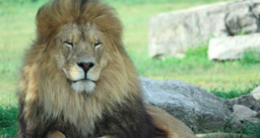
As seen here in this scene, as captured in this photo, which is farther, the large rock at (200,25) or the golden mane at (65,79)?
the large rock at (200,25)

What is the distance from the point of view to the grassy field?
6695 millimetres

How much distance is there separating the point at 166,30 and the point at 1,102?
6.39 m

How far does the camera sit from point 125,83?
374 centimetres

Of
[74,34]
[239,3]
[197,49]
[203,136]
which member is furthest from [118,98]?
[239,3]

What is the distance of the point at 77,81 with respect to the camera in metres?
3.50

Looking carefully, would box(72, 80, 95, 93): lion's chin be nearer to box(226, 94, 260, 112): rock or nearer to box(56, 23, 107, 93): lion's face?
box(56, 23, 107, 93): lion's face

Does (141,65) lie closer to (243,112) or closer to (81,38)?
(243,112)

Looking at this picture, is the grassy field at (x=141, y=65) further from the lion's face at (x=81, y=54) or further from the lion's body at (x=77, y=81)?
the lion's face at (x=81, y=54)

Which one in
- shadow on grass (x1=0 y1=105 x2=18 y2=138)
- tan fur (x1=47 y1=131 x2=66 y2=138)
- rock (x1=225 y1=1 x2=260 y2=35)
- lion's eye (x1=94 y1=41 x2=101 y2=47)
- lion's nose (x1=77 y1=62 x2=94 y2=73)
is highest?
lion's eye (x1=94 y1=41 x2=101 y2=47)

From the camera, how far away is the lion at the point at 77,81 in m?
3.58

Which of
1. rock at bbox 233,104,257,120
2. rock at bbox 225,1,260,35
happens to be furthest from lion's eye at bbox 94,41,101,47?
rock at bbox 225,1,260,35

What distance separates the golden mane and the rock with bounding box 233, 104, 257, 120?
7.81 feet

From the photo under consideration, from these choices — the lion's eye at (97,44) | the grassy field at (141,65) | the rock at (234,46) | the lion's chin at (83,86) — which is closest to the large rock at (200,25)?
the grassy field at (141,65)

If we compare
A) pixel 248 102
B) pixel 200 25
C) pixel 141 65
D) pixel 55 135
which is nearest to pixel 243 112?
pixel 248 102
